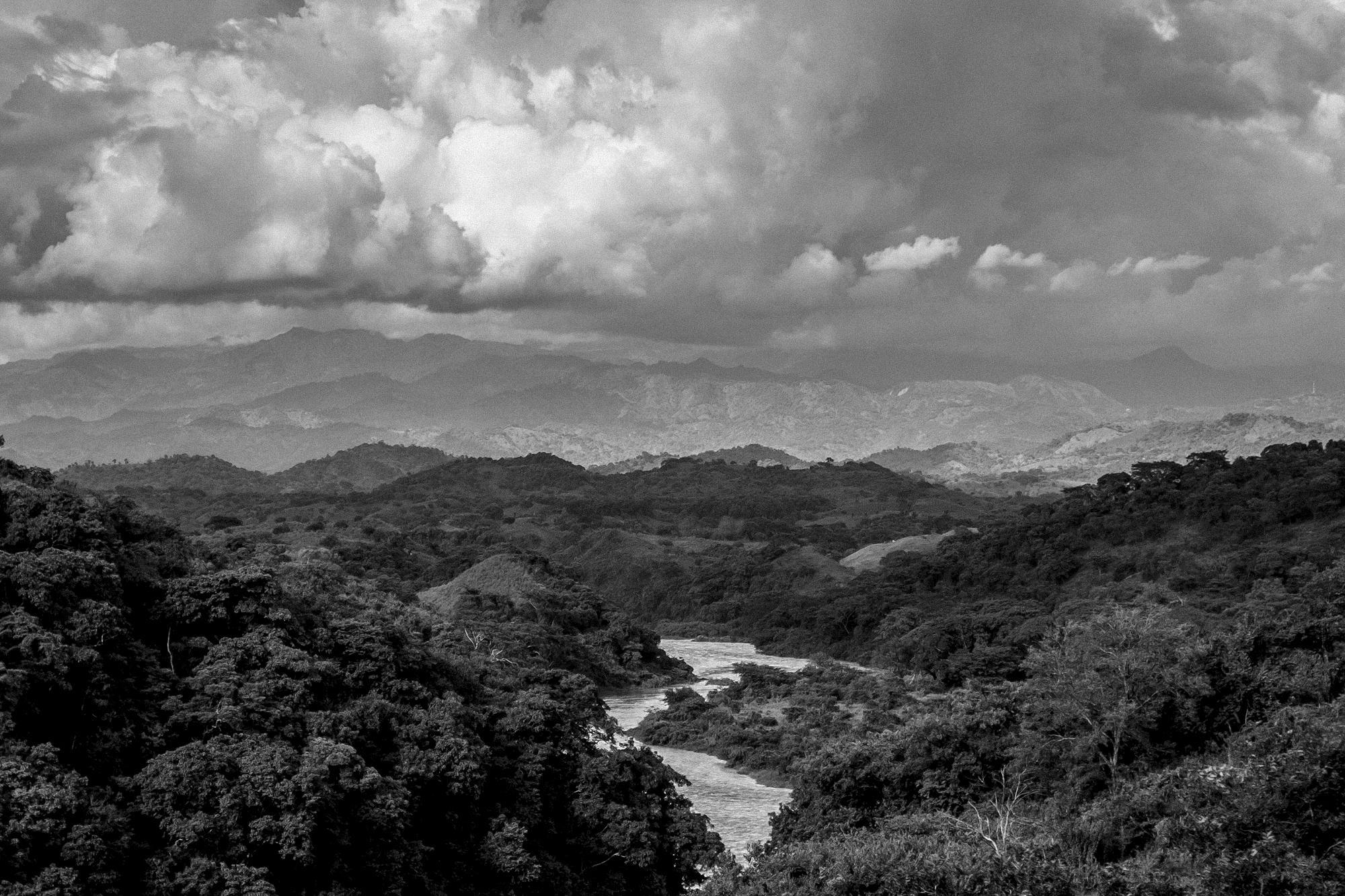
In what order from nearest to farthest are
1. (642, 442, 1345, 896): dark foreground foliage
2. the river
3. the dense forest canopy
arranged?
(642, 442, 1345, 896): dark foreground foliage
the dense forest canopy
the river

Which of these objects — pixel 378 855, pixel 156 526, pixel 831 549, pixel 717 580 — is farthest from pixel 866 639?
pixel 378 855

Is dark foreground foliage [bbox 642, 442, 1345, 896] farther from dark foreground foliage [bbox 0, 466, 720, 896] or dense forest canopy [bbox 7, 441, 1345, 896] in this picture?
dark foreground foliage [bbox 0, 466, 720, 896]

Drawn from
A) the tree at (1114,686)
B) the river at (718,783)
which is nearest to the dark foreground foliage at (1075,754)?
the tree at (1114,686)

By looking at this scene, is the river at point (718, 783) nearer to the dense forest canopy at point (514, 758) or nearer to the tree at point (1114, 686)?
the dense forest canopy at point (514, 758)

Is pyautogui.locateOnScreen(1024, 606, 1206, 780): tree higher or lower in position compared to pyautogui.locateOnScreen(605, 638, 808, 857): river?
higher

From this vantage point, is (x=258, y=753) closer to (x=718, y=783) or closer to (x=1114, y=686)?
(x=1114, y=686)

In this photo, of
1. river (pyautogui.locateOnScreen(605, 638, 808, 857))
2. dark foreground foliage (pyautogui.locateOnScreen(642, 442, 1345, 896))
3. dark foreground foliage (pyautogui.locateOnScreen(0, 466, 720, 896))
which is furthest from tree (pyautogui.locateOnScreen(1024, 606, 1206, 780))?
river (pyautogui.locateOnScreen(605, 638, 808, 857))
